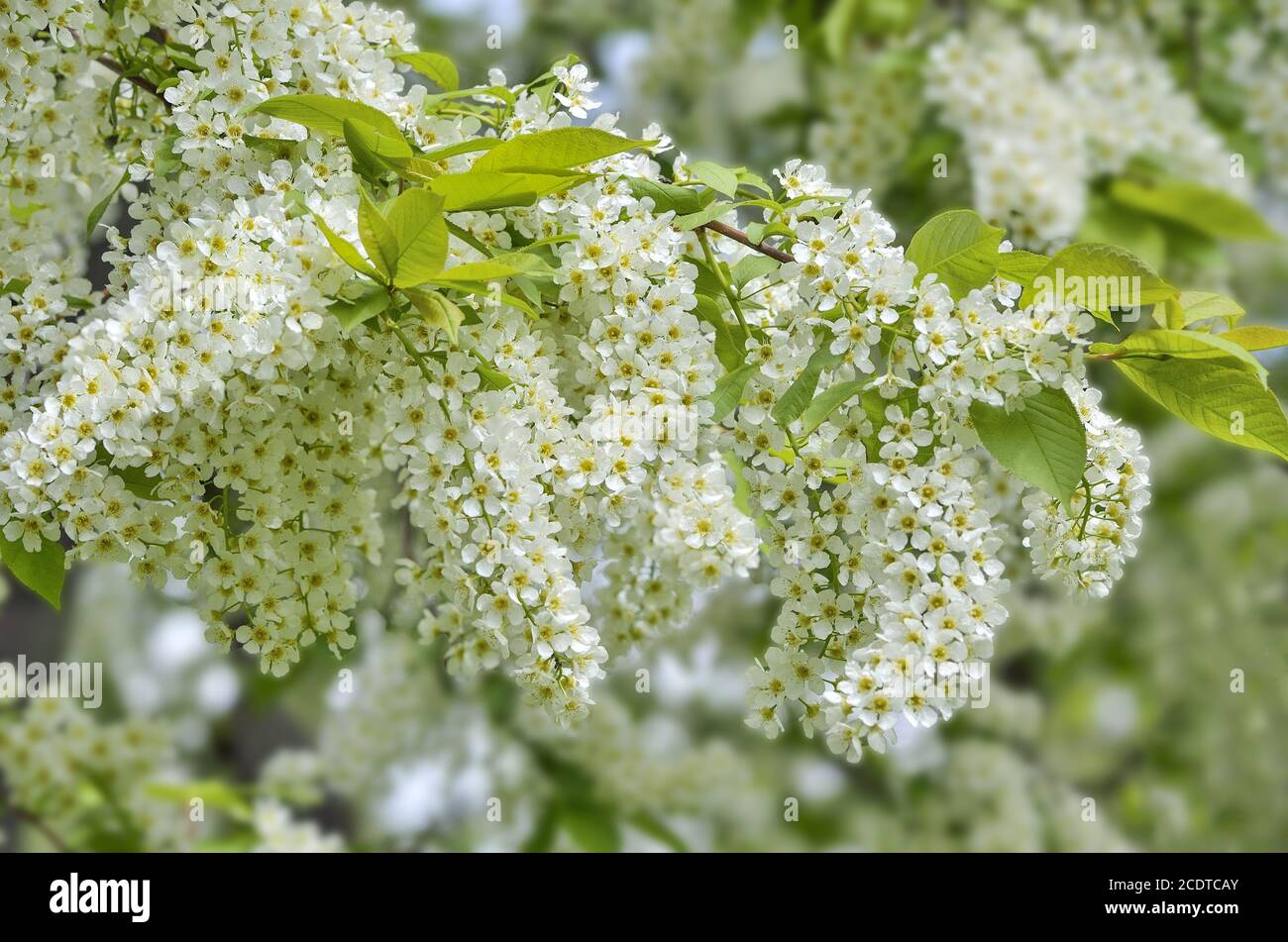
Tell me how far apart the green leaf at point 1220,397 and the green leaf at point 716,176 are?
50 centimetres

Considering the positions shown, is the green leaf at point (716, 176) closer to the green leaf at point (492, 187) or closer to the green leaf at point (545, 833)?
the green leaf at point (492, 187)

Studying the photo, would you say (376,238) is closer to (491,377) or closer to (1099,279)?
(491,377)

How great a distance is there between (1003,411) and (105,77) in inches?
51.7

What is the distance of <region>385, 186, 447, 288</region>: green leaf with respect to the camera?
1.19 metres

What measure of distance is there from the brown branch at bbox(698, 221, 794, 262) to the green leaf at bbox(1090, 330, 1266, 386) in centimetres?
37

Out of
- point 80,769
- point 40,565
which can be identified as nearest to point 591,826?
point 80,769

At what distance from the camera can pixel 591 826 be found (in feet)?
10.7

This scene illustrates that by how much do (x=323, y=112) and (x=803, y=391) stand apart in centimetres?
63

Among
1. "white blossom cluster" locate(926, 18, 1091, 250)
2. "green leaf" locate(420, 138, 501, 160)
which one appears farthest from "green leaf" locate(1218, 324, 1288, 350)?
"white blossom cluster" locate(926, 18, 1091, 250)

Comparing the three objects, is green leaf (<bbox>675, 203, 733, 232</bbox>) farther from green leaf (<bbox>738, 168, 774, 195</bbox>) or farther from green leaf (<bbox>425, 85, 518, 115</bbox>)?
green leaf (<bbox>425, 85, 518, 115</bbox>)
